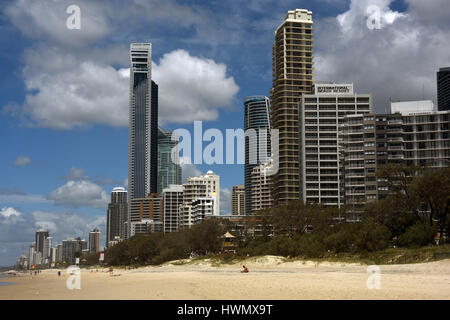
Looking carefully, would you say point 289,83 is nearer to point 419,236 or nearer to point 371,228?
point 371,228

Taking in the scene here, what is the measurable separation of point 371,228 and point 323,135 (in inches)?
3452

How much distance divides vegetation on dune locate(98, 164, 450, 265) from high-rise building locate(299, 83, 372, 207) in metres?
42.1

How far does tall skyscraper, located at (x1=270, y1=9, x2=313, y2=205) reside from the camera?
162 metres

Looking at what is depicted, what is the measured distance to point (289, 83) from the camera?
6718 inches

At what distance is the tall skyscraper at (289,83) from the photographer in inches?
6358

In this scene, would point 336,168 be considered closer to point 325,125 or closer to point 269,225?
point 325,125

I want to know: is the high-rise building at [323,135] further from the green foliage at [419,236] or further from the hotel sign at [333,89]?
the green foliage at [419,236]

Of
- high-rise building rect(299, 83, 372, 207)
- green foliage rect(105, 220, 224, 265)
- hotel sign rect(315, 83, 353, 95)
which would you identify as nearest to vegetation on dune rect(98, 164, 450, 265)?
green foliage rect(105, 220, 224, 265)

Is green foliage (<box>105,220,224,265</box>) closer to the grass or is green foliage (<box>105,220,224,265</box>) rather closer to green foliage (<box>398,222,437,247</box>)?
the grass

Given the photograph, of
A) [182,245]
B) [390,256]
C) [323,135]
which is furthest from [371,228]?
[323,135]

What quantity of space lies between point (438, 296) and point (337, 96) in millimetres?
133161

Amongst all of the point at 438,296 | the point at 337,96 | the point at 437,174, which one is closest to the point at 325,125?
the point at 337,96

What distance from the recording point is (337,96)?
6152 inches
